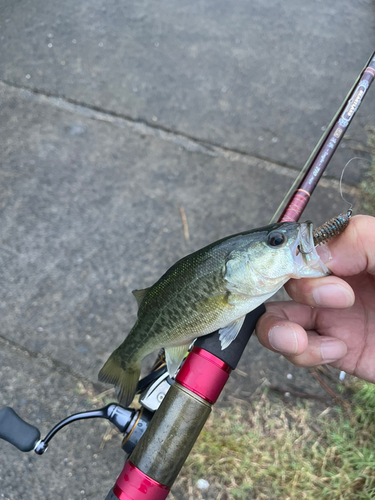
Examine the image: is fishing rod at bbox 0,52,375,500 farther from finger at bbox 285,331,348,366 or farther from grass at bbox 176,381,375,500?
grass at bbox 176,381,375,500

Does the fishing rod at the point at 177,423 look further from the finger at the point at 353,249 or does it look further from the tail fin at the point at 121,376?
the finger at the point at 353,249

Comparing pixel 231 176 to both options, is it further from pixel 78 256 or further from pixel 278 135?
pixel 78 256

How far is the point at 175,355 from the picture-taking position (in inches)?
64.4

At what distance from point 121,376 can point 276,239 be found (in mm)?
947

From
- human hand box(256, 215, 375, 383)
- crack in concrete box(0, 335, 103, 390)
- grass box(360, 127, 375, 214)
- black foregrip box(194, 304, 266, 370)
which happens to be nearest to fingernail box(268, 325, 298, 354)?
human hand box(256, 215, 375, 383)

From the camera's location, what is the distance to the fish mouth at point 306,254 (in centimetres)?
140

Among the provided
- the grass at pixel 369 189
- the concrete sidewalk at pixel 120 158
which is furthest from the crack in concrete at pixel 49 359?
the grass at pixel 369 189

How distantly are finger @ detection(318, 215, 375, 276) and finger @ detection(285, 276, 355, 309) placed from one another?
0.10 metres

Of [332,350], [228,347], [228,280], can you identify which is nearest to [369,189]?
[332,350]

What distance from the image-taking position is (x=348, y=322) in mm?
1866

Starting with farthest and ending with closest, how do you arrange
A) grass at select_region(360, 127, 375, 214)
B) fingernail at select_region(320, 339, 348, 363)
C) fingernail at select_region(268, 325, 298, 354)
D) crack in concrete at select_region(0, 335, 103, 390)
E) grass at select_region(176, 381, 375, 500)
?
1. grass at select_region(360, 127, 375, 214)
2. crack in concrete at select_region(0, 335, 103, 390)
3. grass at select_region(176, 381, 375, 500)
4. fingernail at select_region(320, 339, 348, 363)
5. fingernail at select_region(268, 325, 298, 354)

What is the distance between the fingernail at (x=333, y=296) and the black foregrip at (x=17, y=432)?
1315mm

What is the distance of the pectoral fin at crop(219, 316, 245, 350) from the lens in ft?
4.68

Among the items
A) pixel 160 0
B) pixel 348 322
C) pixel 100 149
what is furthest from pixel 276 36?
pixel 348 322
